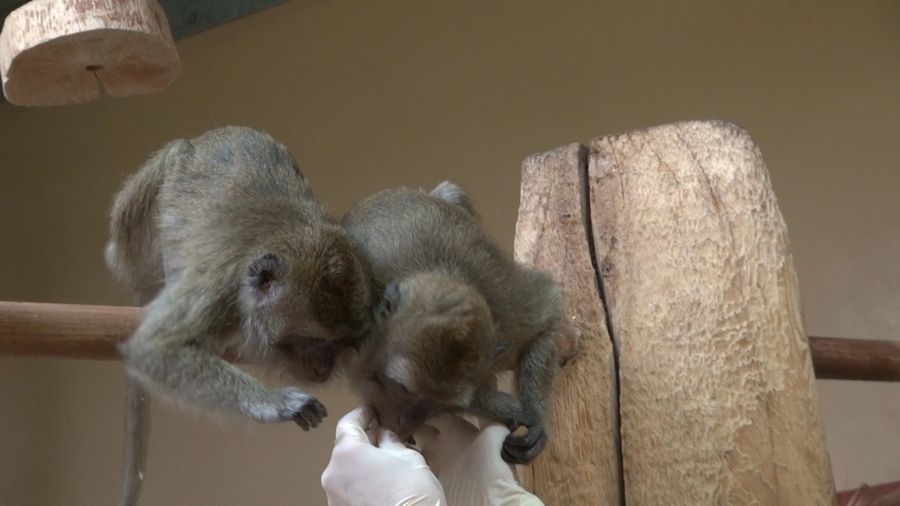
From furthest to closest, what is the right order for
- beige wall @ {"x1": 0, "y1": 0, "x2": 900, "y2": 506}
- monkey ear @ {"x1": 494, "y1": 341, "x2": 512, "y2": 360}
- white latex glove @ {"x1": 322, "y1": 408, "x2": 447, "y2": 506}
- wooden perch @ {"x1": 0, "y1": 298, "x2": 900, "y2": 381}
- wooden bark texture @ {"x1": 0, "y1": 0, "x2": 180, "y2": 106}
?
beige wall @ {"x1": 0, "y1": 0, "x2": 900, "y2": 506}, wooden bark texture @ {"x1": 0, "y1": 0, "x2": 180, "y2": 106}, monkey ear @ {"x1": 494, "y1": 341, "x2": 512, "y2": 360}, wooden perch @ {"x1": 0, "y1": 298, "x2": 900, "y2": 381}, white latex glove @ {"x1": 322, "y1": 408, "x2": 447, "y2": 506}

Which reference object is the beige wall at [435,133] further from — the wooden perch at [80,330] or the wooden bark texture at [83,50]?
the wooden bark texture at [83,50]

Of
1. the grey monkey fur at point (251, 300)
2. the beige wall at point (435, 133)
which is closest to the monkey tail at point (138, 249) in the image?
the grey monkey fur at point (251, 300)

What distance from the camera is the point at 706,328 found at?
167cm

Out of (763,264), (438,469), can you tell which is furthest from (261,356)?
(763,264)

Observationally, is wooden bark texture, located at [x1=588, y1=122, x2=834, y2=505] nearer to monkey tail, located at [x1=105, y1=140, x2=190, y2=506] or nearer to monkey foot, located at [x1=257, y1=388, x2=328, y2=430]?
monkey foot, located at [x1=257, y1=388, x2=328, y2=430]

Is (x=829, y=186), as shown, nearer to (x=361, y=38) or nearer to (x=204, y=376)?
(x=361, y=38)

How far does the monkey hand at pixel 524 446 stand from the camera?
63.8 inches

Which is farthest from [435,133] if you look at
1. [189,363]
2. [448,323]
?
[448,323]

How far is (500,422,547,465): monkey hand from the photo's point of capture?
162 cm

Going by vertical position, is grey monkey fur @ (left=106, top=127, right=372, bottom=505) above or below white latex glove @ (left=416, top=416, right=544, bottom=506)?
above

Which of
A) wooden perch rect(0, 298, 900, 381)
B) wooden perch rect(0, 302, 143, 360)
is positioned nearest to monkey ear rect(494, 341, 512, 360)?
wooden perch rect(0, 298, 900, 381)

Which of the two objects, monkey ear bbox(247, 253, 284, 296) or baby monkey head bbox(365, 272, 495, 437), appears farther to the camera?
monkey ear bbox(247, 253, 284, 296)

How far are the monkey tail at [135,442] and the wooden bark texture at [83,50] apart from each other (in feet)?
2.01

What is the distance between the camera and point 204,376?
169 centimetres
